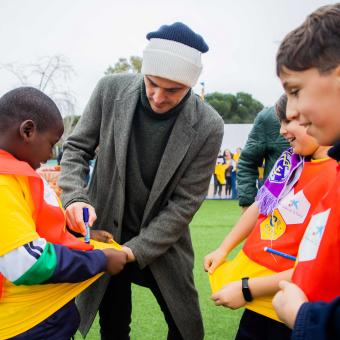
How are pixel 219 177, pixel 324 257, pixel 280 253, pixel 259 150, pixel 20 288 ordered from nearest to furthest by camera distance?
pixel 324 257 < pixel 20 288 < pixel 280 253 < pixel 259 150 < pixel 219 177

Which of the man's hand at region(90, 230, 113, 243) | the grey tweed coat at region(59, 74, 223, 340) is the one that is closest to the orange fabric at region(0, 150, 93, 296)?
the man's hand at region(90, 230, 113, 243)

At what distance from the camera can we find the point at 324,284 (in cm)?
117

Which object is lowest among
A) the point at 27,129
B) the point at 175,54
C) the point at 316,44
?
the point at 27,129

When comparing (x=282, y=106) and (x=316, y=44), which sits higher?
(x=316, y=44)

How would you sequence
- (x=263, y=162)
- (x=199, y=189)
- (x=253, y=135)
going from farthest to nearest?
(x=263, y=162)
(x=253, y=135)
(x=199, y=189)

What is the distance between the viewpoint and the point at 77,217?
1959 millimetres

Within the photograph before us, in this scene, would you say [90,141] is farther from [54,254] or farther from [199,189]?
[54,254]

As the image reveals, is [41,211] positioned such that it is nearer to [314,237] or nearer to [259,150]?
[314,237]

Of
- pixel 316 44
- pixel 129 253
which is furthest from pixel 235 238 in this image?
pixel 316 44

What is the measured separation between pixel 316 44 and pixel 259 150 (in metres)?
1.83

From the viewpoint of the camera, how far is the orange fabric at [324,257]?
115cm

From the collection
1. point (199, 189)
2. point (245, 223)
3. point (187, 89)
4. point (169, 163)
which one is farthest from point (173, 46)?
point (245, 223)

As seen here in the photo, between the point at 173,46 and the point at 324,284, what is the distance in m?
1.39

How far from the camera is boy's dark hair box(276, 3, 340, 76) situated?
1178mm
